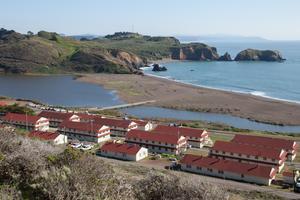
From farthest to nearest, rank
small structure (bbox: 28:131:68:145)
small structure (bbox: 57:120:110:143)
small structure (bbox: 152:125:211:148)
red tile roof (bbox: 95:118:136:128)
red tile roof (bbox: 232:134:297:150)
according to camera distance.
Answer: red tile roof (bbox: 95:118:136:128), small structure (bbox: 57:120:110:143), small structure (bbox: 152:125:211:148), small structure (bbox: 28:131:68:145), red tile roof (bbox: 232:134:297:150)

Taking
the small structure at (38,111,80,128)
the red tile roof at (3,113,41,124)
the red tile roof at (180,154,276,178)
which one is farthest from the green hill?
the red tile roof at (180,154,276,178)

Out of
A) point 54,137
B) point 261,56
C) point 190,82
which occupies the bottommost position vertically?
point 54,137

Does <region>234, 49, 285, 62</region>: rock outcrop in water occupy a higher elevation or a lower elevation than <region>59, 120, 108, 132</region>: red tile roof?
higher

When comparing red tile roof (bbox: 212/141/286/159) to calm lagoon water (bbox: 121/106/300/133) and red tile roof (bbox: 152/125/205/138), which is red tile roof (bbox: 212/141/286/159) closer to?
red tile roof (bbox: 152/125/205/138)

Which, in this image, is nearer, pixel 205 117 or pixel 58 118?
pixel 58 118

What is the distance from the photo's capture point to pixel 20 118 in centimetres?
5900

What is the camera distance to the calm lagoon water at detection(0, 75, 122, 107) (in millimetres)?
90006

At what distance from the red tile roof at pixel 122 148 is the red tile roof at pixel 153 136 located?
3.15m

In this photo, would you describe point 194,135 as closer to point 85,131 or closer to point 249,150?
point 249,150

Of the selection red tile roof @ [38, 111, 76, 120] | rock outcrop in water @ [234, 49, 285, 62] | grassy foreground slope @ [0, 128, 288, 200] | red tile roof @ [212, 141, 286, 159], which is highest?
rock outcrop in water @ [234, 49, 285, 62]

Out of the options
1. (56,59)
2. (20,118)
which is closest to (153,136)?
(20,118)

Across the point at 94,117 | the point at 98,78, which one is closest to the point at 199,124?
the point at 94,117

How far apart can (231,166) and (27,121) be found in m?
30.9

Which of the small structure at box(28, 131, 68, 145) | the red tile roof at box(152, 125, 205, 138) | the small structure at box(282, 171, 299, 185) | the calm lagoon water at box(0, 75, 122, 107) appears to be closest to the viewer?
the small structure at box(282, 171, 299, 185)
